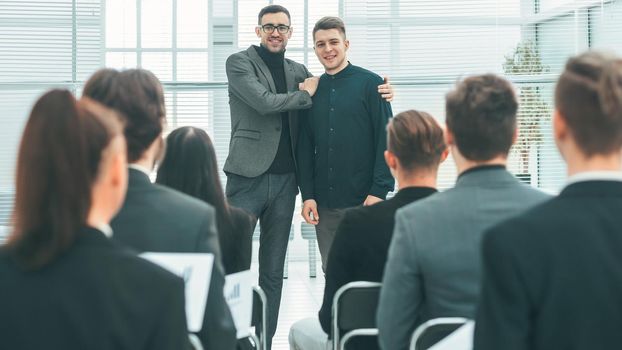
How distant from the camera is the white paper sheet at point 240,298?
2613 mm

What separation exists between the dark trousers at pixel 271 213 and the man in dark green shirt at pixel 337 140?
0.11 m

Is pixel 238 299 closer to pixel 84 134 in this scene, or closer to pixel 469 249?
pixel 469 249

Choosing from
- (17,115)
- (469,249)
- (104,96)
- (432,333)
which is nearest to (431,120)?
(469,249)

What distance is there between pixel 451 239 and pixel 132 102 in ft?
3.04

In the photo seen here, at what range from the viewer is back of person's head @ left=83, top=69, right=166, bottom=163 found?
2217 millimetres

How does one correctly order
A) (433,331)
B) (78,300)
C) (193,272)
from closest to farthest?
(78,300)
(193,272)
(433,331)

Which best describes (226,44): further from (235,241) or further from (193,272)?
(193,272)

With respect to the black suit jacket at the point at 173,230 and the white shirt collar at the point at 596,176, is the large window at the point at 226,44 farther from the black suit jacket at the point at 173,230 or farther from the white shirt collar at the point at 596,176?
the white shirt collar at the point at 596,176

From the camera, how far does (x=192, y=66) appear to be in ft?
17.4

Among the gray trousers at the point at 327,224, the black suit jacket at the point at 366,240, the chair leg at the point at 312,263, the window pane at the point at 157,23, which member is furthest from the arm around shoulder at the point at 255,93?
the chair leg at the point at 312,263

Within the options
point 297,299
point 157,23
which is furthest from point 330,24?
point 297,299

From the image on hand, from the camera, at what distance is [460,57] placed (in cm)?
534

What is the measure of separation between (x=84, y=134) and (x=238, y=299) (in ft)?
4.81

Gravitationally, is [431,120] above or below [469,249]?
above
